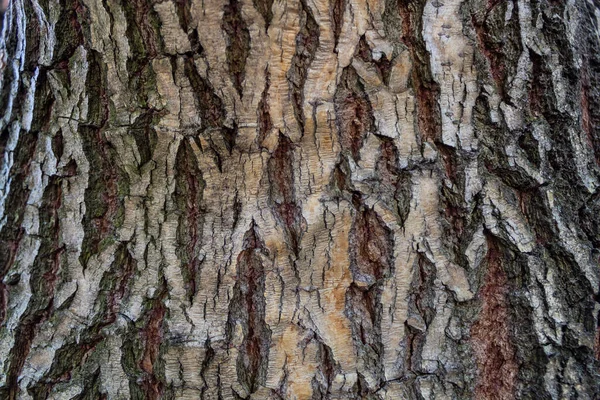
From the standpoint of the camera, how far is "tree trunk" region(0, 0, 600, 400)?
3.76 ft

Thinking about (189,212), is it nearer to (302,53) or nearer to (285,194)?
(285,194)

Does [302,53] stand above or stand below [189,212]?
above

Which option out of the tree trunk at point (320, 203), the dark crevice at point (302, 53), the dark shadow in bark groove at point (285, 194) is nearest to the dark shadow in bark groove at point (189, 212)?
the tree trunk at point (320, 203)

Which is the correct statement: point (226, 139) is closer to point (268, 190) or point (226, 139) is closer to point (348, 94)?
point (268, 190)

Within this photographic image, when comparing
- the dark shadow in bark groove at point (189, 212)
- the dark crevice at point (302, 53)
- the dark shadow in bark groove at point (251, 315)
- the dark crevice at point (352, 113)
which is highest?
the dark crevice at point (302, 53)

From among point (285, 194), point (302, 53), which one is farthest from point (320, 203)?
point (302, 53)

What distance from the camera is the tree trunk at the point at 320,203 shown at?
3.76 feet

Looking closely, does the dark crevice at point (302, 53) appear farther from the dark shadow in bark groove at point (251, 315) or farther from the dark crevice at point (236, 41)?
the dark shadow in bark groove at point (251, 315)

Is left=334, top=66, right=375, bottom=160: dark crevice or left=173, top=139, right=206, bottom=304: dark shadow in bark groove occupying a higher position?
left=334, top=66, right=375, bottom=160: dark crevice

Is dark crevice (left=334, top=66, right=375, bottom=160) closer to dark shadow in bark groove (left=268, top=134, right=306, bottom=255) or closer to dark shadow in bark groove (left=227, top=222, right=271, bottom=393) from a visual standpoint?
dark shadow in bark groove (left=268, top=134, right=306, bottom=255)

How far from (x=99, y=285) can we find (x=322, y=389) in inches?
21.6

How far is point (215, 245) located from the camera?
118 centimetres

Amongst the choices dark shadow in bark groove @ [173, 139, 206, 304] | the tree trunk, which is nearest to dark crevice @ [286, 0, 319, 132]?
the tree trunk

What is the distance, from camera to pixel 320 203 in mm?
1156
